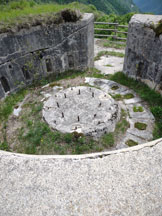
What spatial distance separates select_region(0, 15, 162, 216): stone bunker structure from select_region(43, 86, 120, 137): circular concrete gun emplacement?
3.13m

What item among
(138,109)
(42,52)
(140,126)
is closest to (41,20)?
(42,52)

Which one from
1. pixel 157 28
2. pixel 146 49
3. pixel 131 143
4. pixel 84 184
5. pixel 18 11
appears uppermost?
pixel 18 11

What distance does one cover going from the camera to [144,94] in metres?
8.00

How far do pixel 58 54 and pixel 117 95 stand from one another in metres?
4.14

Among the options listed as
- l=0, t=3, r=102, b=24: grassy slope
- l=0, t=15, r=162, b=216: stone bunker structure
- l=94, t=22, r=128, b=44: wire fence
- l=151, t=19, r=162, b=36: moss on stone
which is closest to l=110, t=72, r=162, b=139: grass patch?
l=151, t=19, r=162, b=36: moss on stone

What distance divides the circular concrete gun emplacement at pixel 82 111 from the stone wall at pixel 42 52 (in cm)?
225

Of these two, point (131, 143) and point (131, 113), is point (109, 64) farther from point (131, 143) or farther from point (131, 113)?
point (131, 143)

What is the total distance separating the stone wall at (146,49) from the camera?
23.2 ft

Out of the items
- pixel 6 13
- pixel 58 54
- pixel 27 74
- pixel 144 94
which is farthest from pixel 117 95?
pixel 6 13

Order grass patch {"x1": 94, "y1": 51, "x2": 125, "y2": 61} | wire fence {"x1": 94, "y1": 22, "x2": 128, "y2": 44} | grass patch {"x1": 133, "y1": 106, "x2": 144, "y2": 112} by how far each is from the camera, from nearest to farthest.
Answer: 1. grass patch {"x1": 133, "y1": 106, "x2": 144, "y2": 112}
2. grass patch {"x1": 94, "y1": 51, "x2": 125, "y2": 61}
3. wire fence {"x1": 94, "y1": 22, "x2": 128, "y2": 44}

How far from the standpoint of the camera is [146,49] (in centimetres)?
763

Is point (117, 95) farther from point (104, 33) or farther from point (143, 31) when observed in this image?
point (104, 33)

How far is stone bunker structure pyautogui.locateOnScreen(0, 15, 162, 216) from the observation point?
2.29 meters

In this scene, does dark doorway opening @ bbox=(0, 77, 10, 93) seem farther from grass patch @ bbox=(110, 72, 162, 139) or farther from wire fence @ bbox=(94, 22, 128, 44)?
wire fence @ bbox=(94, 22, 128, 44)
